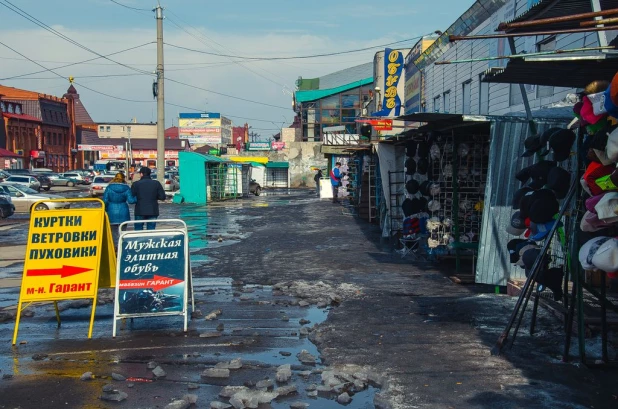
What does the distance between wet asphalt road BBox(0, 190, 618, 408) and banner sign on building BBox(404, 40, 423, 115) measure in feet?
53.3

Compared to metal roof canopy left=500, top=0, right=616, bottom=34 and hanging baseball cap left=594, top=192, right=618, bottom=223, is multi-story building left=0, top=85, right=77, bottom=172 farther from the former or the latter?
hanging baseball cap left=594, top=192, right=618, bottom=223

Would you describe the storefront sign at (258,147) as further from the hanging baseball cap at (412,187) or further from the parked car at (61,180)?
the hanging baseball cap at (412,187)

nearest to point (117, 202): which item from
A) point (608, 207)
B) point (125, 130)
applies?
point (608, 207)

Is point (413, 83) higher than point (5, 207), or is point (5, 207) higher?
point (413, 83)

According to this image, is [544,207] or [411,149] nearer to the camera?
[544,207]

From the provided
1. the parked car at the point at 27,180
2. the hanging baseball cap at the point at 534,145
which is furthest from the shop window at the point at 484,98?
the parked car at the point at 27,180

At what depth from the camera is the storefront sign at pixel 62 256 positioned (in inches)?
310

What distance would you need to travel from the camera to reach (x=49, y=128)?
279 feet

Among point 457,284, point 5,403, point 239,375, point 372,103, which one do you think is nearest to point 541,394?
point 239,375

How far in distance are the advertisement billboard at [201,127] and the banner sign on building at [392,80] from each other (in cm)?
8026

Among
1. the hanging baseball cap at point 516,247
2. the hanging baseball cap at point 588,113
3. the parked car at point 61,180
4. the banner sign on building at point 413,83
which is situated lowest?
the parked car at point 61,180

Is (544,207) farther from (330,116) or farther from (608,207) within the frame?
(330,116)

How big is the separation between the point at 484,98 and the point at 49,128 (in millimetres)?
76986

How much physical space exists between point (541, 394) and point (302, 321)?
3347 millimetres
